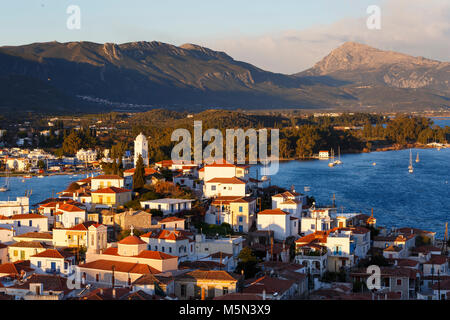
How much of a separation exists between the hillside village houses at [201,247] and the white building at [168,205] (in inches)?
0.7

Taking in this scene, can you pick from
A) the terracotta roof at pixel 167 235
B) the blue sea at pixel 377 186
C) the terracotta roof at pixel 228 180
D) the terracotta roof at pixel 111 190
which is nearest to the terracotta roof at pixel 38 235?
the terracotta roof at pixel 167 235

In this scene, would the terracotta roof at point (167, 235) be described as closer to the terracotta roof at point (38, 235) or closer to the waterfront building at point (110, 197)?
the terracotta roof at point (38, 235)

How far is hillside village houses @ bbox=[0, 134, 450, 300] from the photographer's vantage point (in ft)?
26.5

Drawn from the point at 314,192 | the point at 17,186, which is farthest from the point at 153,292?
the point at 17,186

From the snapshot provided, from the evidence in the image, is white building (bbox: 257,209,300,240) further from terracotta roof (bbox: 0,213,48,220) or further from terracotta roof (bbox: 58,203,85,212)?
terracotta roof (bbox: 0,213,48,220)

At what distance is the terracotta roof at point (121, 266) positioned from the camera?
28.2 ft

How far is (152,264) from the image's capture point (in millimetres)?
8836

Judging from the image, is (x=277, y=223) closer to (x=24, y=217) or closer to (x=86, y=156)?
(x=24, y=217)

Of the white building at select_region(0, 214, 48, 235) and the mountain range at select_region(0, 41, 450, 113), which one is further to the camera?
the mountain range at select_region(0, 41, 450, 113)

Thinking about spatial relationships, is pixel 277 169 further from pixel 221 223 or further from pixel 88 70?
pixel 88 70

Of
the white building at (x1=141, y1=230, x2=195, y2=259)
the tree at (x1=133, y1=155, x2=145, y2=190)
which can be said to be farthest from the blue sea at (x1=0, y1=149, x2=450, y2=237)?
the white building at (x1=141, y1=230, x2=195, y2=259)

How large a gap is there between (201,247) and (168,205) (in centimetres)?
206

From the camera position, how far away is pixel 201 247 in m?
10.3

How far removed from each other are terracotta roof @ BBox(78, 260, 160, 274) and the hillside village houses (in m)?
0.01
